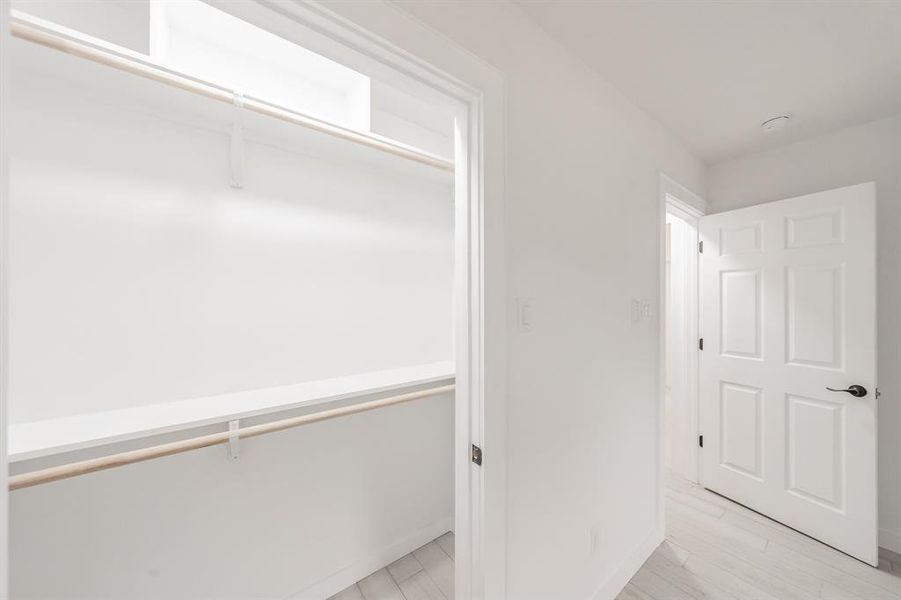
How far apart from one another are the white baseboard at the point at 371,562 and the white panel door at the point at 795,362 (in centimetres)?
198

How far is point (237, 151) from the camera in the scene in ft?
4.63

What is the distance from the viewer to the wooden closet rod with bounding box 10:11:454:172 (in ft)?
2.97

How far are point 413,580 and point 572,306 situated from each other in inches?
60.3

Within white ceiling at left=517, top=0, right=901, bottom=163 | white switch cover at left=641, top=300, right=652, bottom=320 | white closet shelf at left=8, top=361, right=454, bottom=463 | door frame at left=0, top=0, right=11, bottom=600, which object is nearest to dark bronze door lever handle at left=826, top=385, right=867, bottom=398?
white switch cover at left=641, top=300, right=652, bottom=320

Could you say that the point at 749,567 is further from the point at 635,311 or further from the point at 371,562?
the point at 371,562

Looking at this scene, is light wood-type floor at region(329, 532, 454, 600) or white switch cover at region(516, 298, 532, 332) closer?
white switch cover at region(516, 298, 532, 332)

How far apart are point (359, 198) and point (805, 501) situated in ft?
10.1

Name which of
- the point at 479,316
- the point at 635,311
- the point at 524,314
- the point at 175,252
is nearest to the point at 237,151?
the point at 175,252

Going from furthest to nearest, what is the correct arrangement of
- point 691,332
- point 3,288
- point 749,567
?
1. point 691,332
2. point 749,567
3. point 3,288

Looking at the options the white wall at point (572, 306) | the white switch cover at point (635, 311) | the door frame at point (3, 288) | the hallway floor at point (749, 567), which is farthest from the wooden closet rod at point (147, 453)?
the hallway floor at point (749, 567)

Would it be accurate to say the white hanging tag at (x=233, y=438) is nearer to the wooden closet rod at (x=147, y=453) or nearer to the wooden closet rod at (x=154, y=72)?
the wooden closet rod at (x=147, y=453)

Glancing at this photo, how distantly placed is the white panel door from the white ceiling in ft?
1.80

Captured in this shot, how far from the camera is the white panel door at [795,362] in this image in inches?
73.2

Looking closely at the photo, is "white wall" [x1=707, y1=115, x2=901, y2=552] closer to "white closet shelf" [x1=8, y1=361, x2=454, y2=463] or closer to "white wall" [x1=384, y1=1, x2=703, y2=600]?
"white wall" [x1=384, y1=1, x2=703, y2=600]
